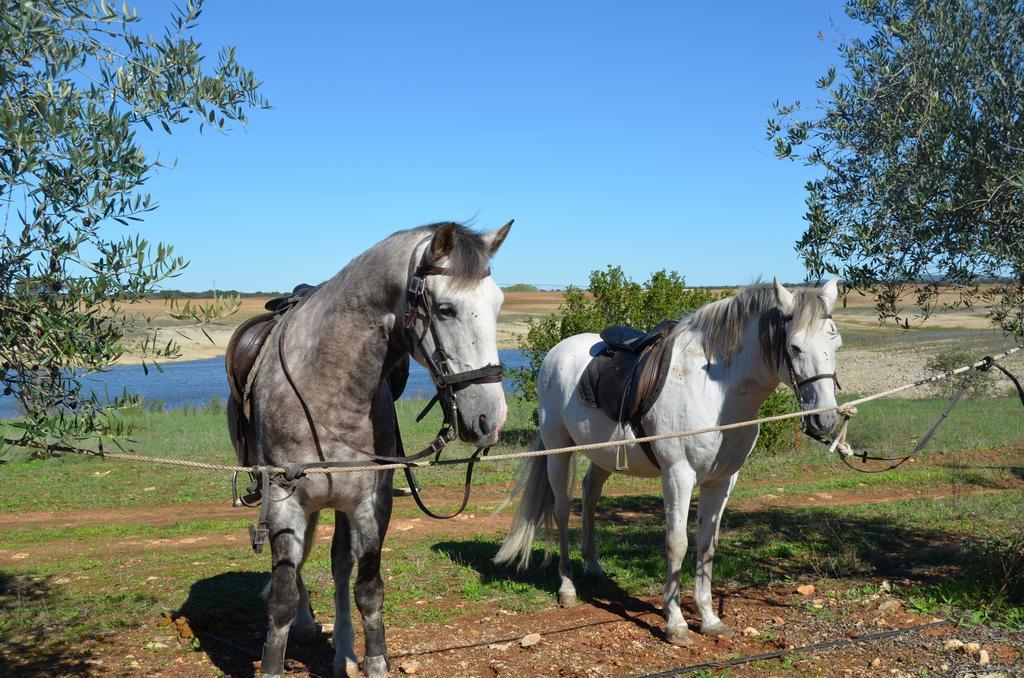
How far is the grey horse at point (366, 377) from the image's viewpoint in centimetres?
342

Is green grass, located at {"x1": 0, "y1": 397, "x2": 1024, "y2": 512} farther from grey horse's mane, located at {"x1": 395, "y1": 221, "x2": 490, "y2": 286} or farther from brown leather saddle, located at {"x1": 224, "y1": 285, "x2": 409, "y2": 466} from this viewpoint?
grey horse's mane, located at {"x1": 395, "y1": 221, "x2": 490, "y2": 286}

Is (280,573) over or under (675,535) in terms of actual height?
over

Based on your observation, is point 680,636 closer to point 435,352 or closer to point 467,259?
point 435,352

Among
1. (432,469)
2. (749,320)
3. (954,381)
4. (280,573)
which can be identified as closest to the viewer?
(280,573)

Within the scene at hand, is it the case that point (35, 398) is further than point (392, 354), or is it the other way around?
point (392, 354)

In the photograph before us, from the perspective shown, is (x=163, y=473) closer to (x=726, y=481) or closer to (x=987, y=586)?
(x=726, y=481)

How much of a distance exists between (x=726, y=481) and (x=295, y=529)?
313cm

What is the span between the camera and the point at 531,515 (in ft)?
22.4

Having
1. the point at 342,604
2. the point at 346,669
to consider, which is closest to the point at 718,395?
the point at 342,604

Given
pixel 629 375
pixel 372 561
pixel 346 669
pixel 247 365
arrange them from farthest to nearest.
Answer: pixel 629 375
pixel 346 669
pixel 247 365
pixel 372 561

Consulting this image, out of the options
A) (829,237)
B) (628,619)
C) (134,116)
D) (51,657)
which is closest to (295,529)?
(134,116)

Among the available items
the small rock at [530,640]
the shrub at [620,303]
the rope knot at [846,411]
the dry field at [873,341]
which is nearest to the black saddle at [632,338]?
the rope knot at [846,411]

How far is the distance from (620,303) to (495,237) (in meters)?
10.5

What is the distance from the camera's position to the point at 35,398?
3527mm
